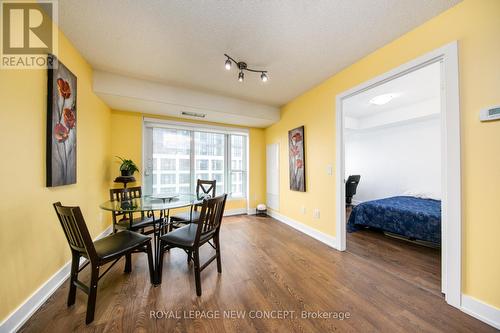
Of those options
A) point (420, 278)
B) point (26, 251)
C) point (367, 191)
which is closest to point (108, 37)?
point (26, 251)

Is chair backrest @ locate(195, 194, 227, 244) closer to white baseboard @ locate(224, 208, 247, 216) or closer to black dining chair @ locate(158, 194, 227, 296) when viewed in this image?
black dining chair @ locate(158, 194, 227, 296)

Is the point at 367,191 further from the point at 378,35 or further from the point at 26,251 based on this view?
the point at 26,251

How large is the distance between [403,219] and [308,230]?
142 centimetres

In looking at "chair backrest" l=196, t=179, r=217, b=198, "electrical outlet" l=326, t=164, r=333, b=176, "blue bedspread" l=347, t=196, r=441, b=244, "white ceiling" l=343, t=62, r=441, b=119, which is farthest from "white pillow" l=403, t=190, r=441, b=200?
"chair backrest" l=196, t=179, r=217, b=198

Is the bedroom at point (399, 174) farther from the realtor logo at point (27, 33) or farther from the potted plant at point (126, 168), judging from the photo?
the potted plant at point (126, 168)

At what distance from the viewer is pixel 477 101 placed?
51.6 inches

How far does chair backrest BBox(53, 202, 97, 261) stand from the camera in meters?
Answer: 1.19

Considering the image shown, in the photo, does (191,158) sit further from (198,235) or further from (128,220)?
(198,235)

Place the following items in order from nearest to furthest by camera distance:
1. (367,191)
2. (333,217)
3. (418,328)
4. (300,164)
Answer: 1. (418,328)
2. (333,217)
3. (300,164)
4. (367,191)

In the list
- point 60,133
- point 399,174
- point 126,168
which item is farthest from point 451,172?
point 126,168

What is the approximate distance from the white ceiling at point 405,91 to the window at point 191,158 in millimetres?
2663

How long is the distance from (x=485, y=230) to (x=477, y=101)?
0.97m

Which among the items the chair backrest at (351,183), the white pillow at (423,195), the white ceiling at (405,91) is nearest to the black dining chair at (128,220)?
the white ceiling at (405,91)

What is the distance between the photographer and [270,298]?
1.52 meters
